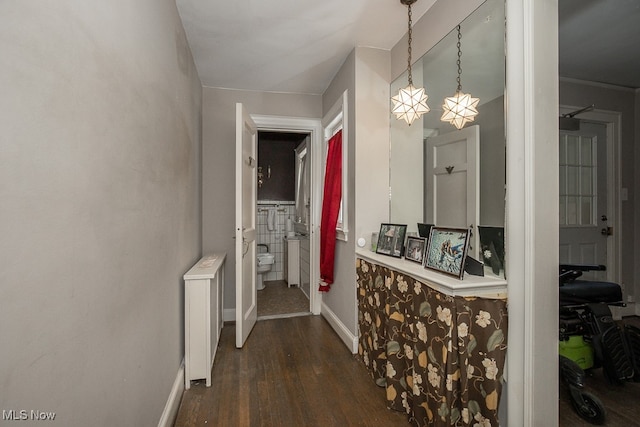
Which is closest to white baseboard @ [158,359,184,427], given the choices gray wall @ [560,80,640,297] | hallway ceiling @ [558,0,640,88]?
hallway ceiling @ [558,0,640,88]

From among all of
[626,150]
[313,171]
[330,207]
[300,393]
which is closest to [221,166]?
[313,171]

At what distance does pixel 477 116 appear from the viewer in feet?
5.10

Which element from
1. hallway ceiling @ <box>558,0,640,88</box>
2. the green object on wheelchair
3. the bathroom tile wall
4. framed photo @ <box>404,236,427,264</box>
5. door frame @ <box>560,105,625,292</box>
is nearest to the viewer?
framed photo @ <box>404,236,427,264</box>

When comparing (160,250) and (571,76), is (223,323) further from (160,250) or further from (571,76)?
(571,76)

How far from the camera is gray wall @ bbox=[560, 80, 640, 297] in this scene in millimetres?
3068

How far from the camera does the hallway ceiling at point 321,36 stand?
1.93m

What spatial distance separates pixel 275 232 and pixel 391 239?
3287mm

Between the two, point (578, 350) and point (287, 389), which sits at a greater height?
point (578, 350)

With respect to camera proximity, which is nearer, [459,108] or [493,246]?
[493,246]

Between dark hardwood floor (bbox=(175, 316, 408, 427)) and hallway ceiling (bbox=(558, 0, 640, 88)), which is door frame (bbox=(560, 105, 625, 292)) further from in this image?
dark hardwood floor (bbox=(175, 316, 408, 427))

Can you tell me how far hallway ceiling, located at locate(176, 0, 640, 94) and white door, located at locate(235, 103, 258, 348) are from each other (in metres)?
0.52

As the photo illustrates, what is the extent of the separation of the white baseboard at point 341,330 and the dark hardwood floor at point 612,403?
132 centimetres

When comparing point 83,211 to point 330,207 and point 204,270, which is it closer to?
point 204,270

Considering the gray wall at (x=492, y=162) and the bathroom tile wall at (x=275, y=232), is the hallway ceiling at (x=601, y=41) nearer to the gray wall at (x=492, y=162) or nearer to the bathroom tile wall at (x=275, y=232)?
the gray wall at (x=492, y=162)
